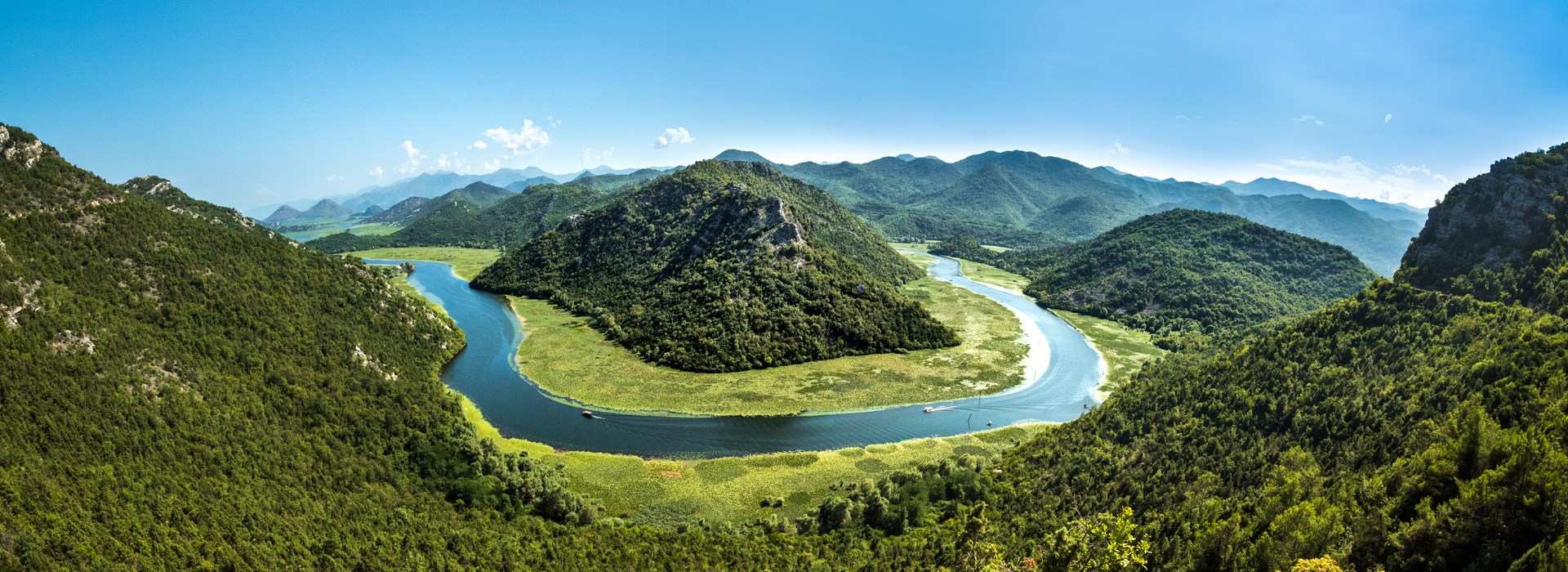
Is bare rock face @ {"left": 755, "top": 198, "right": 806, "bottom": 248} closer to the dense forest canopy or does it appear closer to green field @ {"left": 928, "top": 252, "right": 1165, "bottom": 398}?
green field @ {"left": 928, "top": 252, "right": 1165, "bottom": 398}

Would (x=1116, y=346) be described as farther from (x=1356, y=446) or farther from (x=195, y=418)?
(x=195, y=418)

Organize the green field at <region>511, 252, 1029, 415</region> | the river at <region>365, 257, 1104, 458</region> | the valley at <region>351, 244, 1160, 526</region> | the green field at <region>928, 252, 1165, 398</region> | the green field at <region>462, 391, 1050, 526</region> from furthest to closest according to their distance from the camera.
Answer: the green field at <region>928, 252, 1165, 398</region> → the green field at <region>511, 252, 1029, 415</region> → the river at <region>365, 257, 1104, 458</region> → the valley at <region>351, 244, 1160, 526</region> → the green field at <region>462, 391, 1050, 526</region>

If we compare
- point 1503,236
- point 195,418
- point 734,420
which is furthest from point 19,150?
point 1503,236

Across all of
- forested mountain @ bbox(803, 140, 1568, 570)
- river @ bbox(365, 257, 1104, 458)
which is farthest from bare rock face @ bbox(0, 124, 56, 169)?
forested mountain @ bbox(803, 140, 1568, 570)

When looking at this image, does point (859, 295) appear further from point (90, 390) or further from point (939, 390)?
point (90, 390)

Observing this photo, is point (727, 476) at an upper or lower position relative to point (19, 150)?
lower
